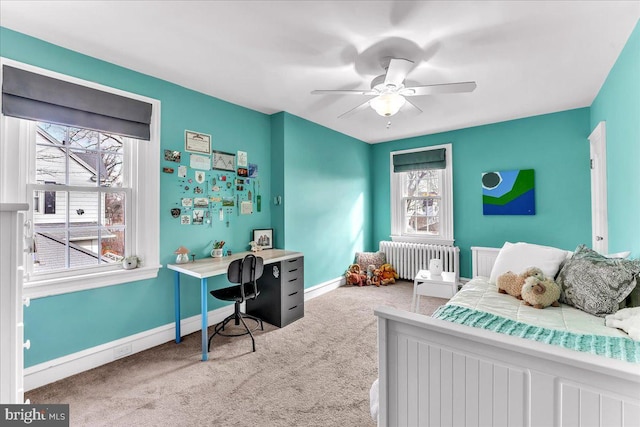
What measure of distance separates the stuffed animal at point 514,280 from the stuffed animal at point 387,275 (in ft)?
7.85

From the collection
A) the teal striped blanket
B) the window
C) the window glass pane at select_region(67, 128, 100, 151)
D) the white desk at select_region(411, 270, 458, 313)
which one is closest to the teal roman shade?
the white desk at select_region(411, 270, 458, 313)

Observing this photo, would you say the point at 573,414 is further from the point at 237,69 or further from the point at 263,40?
the point at 237,69

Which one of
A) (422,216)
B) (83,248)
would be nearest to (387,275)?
(422,216)

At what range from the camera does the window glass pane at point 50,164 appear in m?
2.05

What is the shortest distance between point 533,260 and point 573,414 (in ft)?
5.76

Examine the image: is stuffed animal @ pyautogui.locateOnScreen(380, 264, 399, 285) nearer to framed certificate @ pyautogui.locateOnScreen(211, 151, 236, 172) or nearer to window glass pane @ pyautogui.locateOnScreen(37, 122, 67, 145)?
framed certificate @ pyautogui.locateOnScreen(211, 151, 236, 172)

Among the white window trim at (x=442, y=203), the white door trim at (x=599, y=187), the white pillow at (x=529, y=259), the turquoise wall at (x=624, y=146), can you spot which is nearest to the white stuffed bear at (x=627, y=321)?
the white pillow at (x=529, y=259)

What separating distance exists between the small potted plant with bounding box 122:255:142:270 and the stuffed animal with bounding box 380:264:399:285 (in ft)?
11.1

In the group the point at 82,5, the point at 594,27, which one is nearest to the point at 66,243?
the point at 82,5

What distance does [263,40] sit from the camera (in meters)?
2.03

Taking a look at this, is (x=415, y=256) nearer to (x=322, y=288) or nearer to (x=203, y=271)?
(x=322, y=288)

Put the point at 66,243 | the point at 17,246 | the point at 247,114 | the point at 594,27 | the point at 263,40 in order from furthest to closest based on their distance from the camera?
the point at 247,114 → the point at 66,243 → the point at 263,40 → the point at 594,27 → the point at 17,246

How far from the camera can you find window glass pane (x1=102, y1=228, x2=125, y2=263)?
2.38m

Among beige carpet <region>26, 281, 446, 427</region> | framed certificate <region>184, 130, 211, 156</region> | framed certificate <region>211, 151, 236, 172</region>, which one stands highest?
framed certificate <region>184, 130, 211, 156</region>
